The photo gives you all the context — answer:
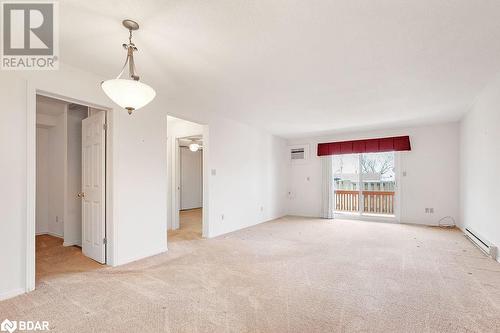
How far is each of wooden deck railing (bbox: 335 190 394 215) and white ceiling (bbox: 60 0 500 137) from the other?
313 centimetres

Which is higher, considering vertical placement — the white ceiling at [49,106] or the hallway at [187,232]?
the white ceiling at [49,106]

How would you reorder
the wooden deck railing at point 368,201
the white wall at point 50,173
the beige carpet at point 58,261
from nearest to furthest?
the beige carpet at point 58,261 → the white wall at point 50,173 → the wooden deck railing at point 368,201

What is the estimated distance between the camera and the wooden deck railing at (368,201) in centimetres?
663

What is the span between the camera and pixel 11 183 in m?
2.39

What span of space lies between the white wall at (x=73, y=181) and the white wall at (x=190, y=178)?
458cm

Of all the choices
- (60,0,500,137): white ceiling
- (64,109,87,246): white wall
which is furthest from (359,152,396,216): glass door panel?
(64,109,87,246): white wall

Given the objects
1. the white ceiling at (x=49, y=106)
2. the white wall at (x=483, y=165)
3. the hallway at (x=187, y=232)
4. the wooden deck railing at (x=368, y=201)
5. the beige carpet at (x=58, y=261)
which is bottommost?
the hallway at (x=187, y=232)

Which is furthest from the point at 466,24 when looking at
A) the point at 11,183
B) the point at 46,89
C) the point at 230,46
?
the point at 11,183

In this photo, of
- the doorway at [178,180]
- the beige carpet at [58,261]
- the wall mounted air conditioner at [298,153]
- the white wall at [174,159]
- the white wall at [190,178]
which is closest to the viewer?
the beige carpet at [58,261]

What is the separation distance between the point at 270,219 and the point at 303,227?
1.24m

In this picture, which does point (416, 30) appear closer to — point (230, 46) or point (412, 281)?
point (230, 46)

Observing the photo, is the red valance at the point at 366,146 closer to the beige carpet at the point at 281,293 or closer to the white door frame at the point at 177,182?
the beige carpet at the point at 281,293

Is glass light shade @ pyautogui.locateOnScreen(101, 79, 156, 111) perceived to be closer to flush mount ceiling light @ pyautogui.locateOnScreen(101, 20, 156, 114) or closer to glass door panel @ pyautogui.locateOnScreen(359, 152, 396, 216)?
flush mount ceiling light @ pyautogui.locateOnScreen(101, 20, 156, 114)

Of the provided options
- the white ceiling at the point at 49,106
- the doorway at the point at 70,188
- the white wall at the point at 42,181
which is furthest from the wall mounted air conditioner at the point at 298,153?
the white wall at the point at 42,181
